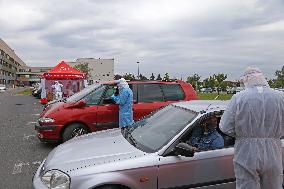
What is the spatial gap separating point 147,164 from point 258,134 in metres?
1.24

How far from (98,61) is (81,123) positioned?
5710cm

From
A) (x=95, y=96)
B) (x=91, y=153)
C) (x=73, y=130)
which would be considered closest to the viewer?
(x=91, y=153)

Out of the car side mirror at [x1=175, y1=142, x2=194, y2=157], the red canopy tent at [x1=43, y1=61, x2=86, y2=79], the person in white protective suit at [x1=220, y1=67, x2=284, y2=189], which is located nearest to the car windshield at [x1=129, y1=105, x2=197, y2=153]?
the car side mirror at [x1=175, y1=142, x2=194, y2=157]

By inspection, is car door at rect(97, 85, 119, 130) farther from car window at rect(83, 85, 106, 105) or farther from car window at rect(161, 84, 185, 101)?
car window at rect(161, 84, 185, 101)

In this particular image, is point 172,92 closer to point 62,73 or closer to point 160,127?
point 160,127

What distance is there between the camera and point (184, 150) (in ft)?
12.8

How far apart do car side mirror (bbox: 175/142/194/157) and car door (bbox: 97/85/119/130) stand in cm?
451

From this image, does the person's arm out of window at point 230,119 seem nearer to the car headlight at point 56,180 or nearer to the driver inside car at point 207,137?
the driver inside car at point 207,137

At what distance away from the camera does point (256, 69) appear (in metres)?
3.50

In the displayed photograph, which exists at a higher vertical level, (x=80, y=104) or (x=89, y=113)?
(x=80, y=104)

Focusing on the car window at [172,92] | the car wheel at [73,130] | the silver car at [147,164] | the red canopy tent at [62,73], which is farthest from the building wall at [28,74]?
the silver car at [147,164]

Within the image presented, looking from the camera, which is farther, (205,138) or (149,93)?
(149,93)

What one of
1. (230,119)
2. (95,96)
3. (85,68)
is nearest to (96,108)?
(95,96)

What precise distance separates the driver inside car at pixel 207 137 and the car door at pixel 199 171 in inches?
Answer: 4.2
